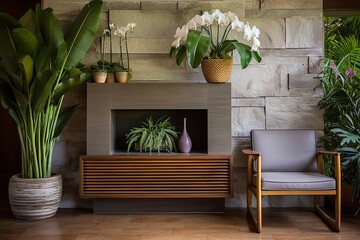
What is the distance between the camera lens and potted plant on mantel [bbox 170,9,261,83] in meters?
3.38

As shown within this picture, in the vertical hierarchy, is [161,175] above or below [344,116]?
below

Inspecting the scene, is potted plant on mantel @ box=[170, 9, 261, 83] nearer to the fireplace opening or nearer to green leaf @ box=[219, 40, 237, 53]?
green leaf @ box=[219, 40, 237, 53]

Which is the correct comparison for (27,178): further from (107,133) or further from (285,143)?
(285,143)

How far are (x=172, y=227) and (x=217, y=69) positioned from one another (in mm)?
1407

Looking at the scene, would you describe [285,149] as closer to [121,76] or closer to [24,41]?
[121,76]

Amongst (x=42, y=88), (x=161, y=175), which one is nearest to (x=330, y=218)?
(x=161, y=175)

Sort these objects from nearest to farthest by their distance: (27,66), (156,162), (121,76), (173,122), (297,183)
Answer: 1. (297,183)
2. (27,66)
3. (156,162)
4. (121,76)
5. (173,122)

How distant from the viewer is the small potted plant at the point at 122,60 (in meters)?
3.71

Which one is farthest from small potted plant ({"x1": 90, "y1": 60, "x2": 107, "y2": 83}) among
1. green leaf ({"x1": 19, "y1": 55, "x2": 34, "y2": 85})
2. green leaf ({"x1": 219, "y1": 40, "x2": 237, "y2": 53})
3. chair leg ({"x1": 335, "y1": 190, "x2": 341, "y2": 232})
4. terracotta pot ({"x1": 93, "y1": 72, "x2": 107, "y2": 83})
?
chair leg ({"x1": 335, "y1": 190, "x2": 341, "y2": 232})

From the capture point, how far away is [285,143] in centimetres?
368

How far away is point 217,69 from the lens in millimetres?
3602

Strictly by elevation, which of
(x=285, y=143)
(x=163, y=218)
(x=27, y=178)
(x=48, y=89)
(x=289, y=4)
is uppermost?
(x=289, y=4)

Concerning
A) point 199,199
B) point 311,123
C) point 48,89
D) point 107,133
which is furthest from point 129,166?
point 311,123

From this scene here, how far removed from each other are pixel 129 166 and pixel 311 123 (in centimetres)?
179
